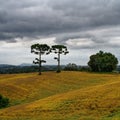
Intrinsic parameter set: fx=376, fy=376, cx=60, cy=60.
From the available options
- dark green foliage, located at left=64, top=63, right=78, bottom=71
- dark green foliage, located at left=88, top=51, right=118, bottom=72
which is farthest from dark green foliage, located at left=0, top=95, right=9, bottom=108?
dark green foliage, located at left=64, top=63, right=78, bottom=71

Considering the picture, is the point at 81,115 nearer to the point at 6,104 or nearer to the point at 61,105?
the point at 61,105

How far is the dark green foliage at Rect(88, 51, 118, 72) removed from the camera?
161875mm

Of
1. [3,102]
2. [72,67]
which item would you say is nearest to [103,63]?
[72,67]

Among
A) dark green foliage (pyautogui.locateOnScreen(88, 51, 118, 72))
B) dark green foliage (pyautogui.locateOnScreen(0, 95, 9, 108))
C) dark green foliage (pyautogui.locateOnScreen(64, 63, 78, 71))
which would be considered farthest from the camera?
dark green foliage (pyautogui.locateOnScreen(64, 63, 78, 71))

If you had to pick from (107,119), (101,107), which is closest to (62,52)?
(101,107)

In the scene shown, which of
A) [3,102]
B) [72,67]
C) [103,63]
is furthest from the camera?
[72,67]

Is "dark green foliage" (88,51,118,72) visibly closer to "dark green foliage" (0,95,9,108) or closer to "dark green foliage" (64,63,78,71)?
"dark green foliage" (64,63,78,71)

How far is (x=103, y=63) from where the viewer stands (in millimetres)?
161500

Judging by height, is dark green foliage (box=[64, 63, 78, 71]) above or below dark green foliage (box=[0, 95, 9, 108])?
above

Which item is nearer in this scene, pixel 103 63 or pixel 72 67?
pixel 103 63

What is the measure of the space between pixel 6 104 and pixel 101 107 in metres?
25.4

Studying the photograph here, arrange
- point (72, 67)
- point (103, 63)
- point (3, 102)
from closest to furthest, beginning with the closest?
point (3, 102) → point (103, 63) → point (72, 67)

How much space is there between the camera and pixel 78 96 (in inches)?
2324

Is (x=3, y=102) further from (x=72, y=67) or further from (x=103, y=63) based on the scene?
(x=72, y=67)
